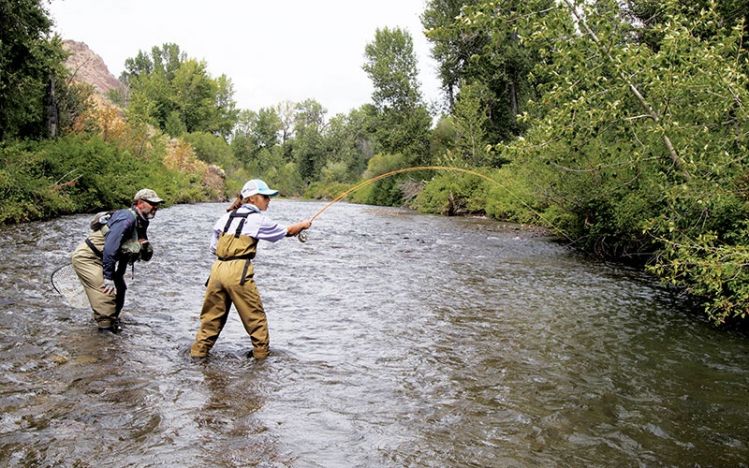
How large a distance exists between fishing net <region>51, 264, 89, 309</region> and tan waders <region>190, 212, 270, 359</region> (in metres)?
2.40

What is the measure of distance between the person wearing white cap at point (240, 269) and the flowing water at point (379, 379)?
0.32 metres

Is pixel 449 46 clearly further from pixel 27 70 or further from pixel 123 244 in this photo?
pixel 123 244

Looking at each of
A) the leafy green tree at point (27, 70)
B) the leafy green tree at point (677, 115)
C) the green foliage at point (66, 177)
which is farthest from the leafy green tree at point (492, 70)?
the leafy green tree at point (677, 115)

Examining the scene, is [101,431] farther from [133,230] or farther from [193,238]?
[193,238]

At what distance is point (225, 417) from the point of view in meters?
4.98

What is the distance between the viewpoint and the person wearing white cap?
6297mm

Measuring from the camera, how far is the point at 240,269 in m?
6.28

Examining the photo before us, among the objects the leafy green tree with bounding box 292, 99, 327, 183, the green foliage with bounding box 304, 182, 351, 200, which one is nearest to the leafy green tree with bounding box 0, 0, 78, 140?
the green foliage with bounding box 304, 182, 351, 200

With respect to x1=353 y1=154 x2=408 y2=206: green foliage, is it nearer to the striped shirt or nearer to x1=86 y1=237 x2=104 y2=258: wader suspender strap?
x1=86 y1=237 x2=104 y2=258: wader suspender strap

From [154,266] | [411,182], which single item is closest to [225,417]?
[154,266]

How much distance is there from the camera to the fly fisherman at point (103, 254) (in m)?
7.14

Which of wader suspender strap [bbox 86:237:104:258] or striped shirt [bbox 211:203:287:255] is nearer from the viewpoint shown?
striped shirt [bbox 211:203:287:255]

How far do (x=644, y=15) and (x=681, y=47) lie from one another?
825 centimetres

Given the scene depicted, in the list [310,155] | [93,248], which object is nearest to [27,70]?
[93,248]
